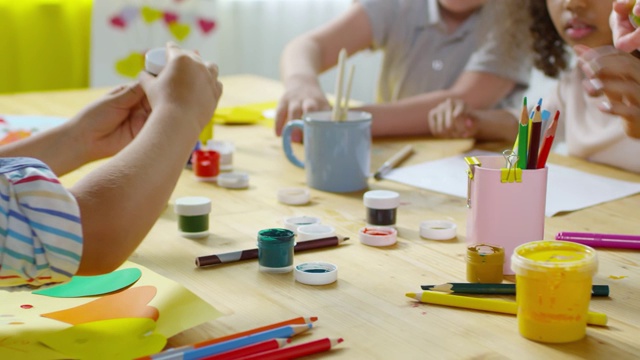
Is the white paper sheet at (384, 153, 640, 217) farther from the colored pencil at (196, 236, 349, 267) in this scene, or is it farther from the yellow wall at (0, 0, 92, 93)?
the yellow wall at (0, 0, 92, 93)

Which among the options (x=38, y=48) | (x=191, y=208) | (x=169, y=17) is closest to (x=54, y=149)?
(x=191, y=208)

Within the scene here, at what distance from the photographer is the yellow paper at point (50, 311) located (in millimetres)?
643

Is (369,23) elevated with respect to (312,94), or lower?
elevated

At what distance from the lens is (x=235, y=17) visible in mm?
3137

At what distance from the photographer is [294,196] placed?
104cm

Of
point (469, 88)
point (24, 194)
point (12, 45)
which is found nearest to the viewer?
point (24, 194)

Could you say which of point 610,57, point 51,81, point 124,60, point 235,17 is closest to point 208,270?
point 610,57

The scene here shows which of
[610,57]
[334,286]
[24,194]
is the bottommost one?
[334,286]

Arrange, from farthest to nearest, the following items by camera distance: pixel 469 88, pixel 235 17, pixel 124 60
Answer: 1. pixel 235 17
2. pixel 124 60
3. pixel 469 88

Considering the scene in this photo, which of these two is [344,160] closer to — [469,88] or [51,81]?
[469,88]

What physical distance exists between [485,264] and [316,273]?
15 centimetres

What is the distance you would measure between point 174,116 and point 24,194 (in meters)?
0.21

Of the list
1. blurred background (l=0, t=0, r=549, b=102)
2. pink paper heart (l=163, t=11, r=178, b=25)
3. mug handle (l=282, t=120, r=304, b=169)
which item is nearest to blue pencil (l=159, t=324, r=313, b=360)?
→ mug handle (l=282, t=120, r=304, b=169)

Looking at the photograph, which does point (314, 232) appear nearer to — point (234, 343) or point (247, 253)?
point (247, 253)
